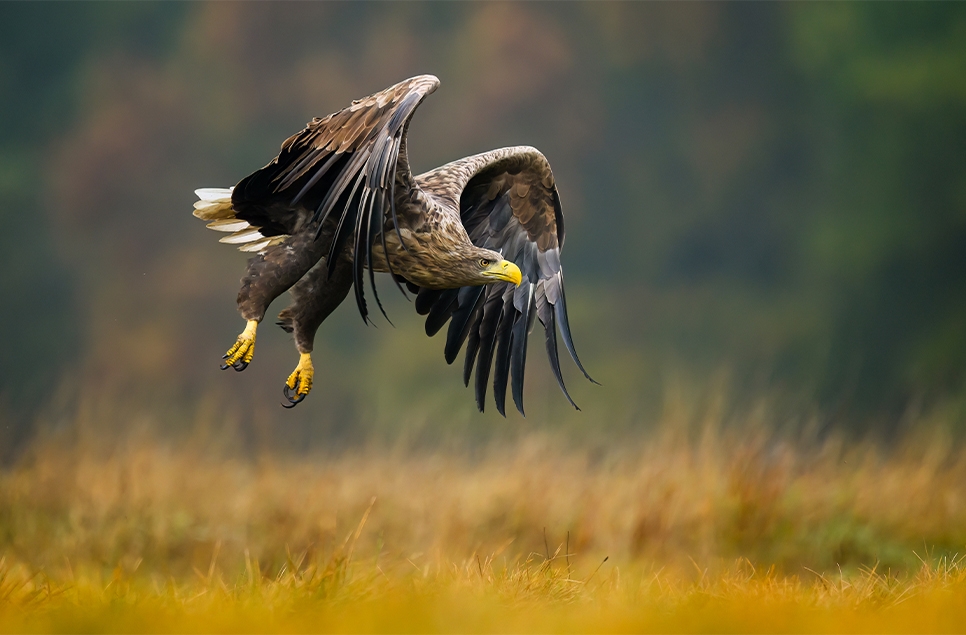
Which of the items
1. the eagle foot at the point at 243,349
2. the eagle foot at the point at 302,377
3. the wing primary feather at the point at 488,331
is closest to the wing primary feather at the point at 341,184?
the eagle foot at the point at 243,349

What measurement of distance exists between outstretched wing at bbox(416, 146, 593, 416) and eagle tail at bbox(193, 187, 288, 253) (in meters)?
0.72

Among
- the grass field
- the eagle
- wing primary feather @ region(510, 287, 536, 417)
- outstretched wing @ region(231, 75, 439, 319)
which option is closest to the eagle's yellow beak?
the eagle

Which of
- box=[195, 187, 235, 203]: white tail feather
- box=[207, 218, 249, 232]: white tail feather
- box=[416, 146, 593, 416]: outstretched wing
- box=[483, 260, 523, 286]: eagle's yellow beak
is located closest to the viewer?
box=[483, 260, 523, 286]: eagle's yellow beak

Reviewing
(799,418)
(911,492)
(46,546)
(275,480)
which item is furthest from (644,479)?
(46,546)

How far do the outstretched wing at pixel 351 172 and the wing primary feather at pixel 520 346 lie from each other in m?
1.11

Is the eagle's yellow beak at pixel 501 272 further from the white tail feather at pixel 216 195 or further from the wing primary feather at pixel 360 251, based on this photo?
the white tail feather at pixel 216 195

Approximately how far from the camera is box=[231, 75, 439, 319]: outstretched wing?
343 cm

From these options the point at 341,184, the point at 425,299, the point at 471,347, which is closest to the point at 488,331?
the point at 471,347

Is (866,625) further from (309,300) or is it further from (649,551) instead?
(649,551)

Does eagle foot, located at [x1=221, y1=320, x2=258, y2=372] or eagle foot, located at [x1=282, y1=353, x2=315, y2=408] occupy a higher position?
eagle foot, located at [x1=221, y1=320, x2=258, y2=372]

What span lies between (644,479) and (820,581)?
242 cm

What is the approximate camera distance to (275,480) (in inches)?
240

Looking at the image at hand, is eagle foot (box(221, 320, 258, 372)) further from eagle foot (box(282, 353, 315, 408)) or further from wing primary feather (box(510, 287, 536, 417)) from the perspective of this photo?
wing primary feather (box(510, 287, 536, 417))

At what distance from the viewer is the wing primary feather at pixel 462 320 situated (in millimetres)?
4613
